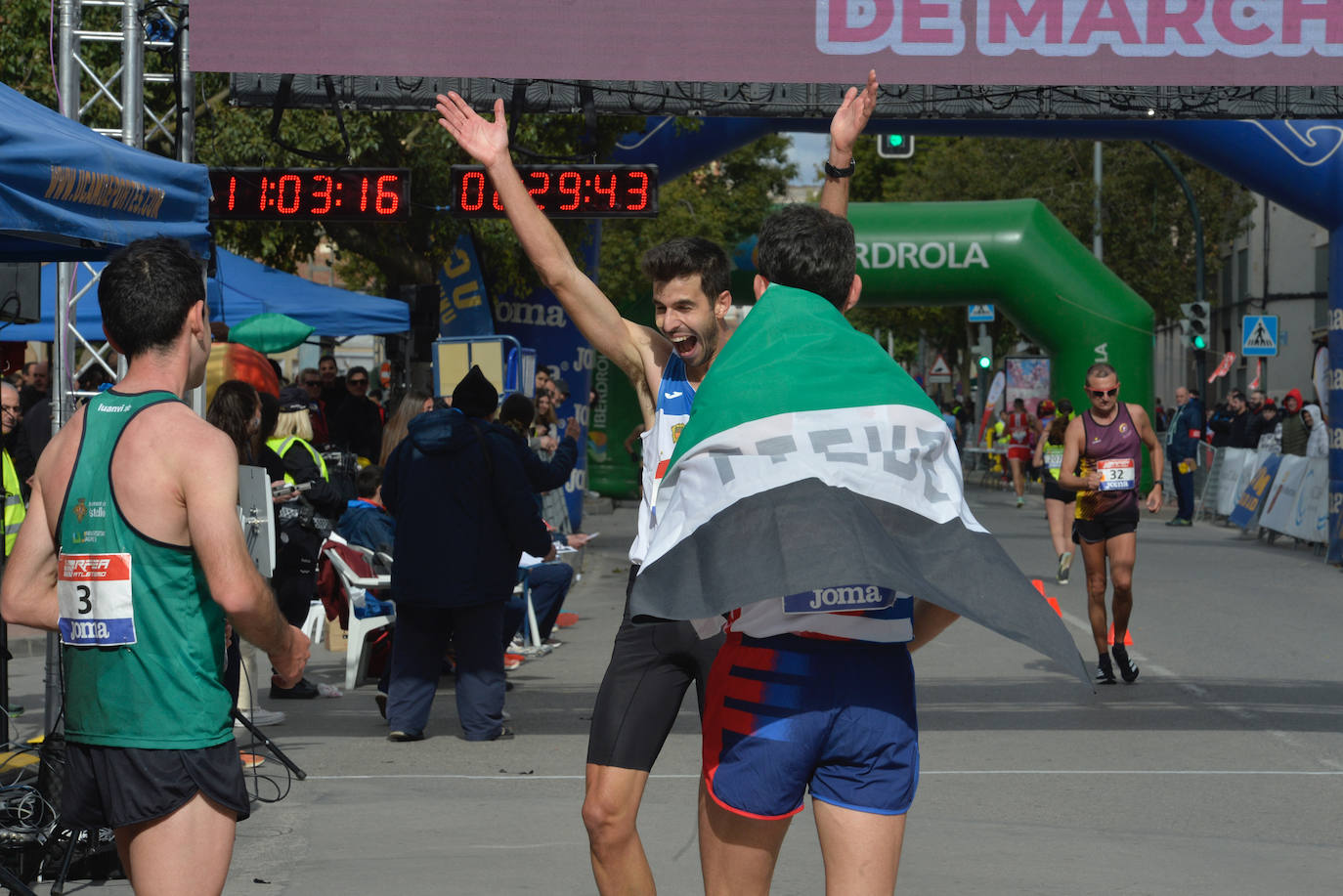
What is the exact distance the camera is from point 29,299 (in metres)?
8.09

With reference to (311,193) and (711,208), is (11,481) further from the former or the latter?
(711,208)

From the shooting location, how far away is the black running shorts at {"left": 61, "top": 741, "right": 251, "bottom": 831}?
3.48m

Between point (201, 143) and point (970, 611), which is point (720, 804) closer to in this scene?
point (970, 611)

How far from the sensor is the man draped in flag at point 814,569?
10.5ft

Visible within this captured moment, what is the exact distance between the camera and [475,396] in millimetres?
9000

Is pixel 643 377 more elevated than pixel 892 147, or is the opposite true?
pixel 892 147

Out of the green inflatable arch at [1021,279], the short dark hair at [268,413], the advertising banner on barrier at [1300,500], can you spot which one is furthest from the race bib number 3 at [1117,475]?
the green inflatable arch at [1021,279]

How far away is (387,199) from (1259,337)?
21337 millimetres

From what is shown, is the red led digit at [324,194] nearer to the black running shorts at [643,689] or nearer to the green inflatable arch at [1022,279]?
the black running shorts at [643,689]

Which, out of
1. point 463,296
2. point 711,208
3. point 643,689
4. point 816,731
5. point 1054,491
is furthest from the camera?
point 711,208

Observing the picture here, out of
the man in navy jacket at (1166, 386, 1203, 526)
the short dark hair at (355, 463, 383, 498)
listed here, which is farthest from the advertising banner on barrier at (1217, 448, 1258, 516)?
the short dark hair at (355, 463, 383, 498)

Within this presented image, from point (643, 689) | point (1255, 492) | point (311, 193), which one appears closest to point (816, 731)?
point (643, 689)

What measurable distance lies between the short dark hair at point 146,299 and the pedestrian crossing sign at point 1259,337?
84.3ft

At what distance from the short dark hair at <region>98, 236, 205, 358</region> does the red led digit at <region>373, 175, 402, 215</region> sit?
225 inches
